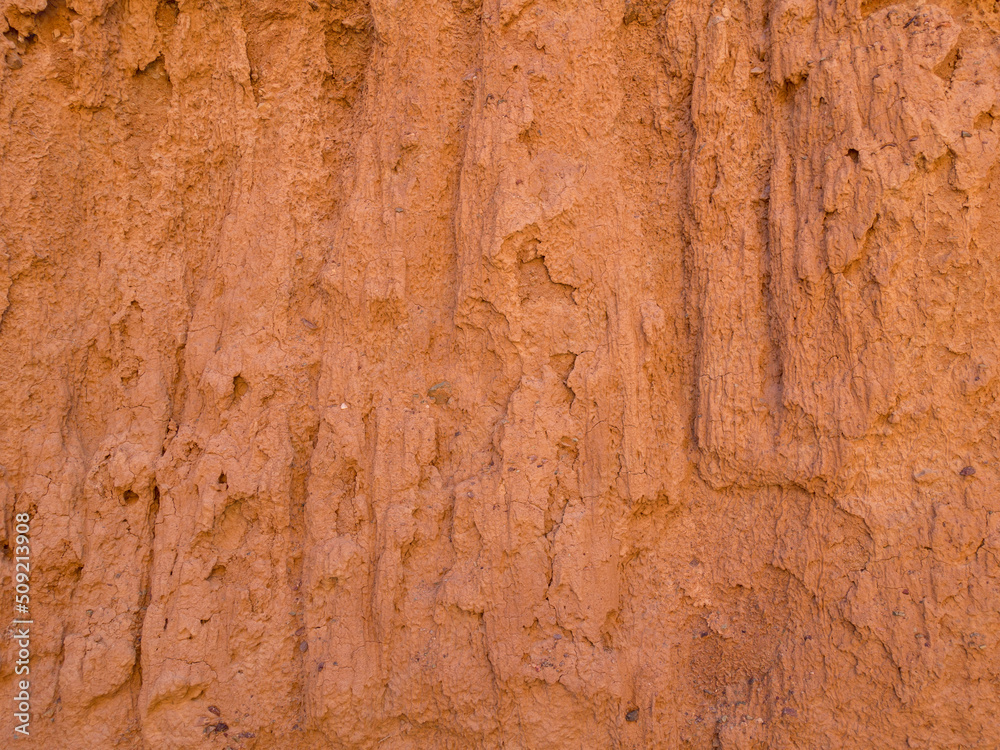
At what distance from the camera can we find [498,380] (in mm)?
2967

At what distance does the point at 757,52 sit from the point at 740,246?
33.8 inches

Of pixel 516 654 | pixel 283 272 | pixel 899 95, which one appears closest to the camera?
pixel 899 95

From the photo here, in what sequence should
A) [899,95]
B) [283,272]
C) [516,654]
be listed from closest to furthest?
Result: [899,95] → [516,654] → [283,272]

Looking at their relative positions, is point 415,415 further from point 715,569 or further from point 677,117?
point 677,117

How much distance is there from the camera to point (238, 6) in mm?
3002

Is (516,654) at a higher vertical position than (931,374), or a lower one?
lower

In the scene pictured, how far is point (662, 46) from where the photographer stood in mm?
2949

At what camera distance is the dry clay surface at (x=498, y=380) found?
2.67 meters

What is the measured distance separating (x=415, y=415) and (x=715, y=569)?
5.08 ft

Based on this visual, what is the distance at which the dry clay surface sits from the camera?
267 centimetres

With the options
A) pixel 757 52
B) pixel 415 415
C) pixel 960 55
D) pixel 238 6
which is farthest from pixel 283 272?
pixel 960 55

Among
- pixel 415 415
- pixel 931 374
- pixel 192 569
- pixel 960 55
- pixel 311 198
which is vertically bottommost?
pixel 192 569

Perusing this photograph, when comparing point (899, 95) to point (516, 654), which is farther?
point (516, 654)

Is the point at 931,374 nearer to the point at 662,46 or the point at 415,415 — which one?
the point at 662,46
